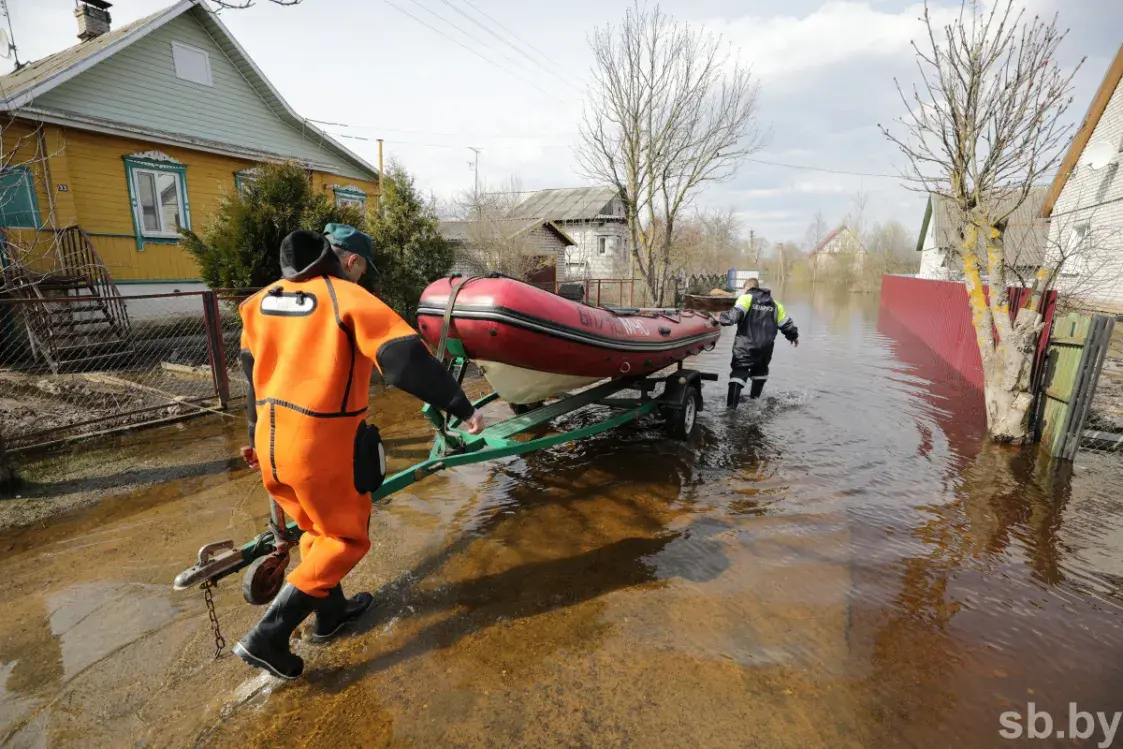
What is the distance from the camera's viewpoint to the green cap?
235 centimetres

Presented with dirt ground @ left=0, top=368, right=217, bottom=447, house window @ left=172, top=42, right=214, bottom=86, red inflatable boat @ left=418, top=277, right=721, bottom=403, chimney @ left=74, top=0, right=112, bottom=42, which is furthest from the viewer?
chimney @ left=74, top=0, right=112, bottom=42

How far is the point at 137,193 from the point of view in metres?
10.4

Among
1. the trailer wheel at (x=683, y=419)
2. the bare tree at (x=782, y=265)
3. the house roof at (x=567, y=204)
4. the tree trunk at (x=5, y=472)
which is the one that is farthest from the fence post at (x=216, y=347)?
the bare tree at (x=782, y=265)

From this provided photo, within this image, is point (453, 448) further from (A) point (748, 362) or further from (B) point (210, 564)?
(A) point (748, 362)

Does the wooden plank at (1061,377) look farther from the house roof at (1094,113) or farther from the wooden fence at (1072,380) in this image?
the house roof at (1094,113)

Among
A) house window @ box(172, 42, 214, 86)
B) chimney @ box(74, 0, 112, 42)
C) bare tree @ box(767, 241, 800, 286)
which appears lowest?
bare tree @ box(767, 241, 800, 286)

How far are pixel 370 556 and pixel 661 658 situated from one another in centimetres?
181

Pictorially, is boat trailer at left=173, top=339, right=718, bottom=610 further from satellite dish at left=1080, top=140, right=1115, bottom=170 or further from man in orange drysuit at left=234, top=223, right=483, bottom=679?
satellite dish at left=1080, top=140, right=1115, bottom=170

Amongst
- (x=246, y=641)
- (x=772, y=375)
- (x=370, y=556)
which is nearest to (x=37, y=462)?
(x=370, y=556)

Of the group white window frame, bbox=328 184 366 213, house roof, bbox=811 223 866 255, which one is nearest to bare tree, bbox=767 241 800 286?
house roof, bbox=811 223 866 255

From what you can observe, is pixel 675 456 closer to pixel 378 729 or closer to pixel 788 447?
pixel 788 447

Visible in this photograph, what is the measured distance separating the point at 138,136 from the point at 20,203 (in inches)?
89.0

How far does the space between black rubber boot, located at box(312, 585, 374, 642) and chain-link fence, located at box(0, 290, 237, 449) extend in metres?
3.97

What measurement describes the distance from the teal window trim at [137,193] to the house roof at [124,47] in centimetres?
158
